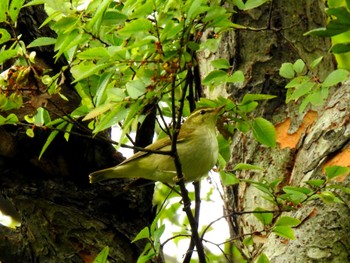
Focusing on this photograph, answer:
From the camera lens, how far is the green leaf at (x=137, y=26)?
2.01 metres

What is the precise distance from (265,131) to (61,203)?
0.98 metres

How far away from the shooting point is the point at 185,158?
316 cm

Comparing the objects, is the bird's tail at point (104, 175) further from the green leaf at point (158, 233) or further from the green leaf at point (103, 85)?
the green leaf at point (103, 85)

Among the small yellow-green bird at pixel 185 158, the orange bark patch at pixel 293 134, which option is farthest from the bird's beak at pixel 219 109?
the orange bark patch at pixel 293 134

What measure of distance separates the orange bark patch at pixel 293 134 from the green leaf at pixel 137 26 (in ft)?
5.10

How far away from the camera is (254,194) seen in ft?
11.1

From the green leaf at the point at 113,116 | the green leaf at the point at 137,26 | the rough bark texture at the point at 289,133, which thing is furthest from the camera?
the rough bark texture at the point at 289,133

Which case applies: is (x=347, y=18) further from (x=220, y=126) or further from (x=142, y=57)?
(x=220, y=126)

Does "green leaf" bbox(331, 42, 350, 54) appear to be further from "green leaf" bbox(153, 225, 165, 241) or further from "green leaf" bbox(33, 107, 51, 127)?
"green leaf" bbox(33, 107, 51, 127)

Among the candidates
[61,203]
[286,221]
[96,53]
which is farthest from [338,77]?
[61,203]

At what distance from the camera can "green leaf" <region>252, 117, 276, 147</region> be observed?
263cm

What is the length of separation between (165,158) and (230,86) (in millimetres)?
695

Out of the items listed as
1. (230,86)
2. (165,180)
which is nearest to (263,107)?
(230,86)

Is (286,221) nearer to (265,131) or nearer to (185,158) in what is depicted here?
(265,131)
